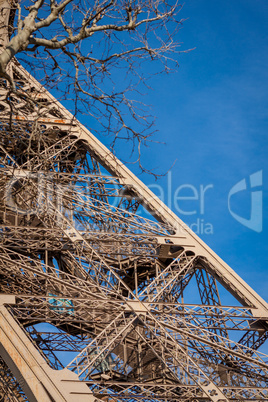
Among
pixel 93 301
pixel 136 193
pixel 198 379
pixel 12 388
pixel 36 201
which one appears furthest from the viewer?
pixel 136 193

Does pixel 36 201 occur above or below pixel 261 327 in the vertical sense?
above

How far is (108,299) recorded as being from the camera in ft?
58.4

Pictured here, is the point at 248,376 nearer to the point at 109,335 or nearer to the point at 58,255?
the point at 109,335

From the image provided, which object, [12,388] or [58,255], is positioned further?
[58,255]

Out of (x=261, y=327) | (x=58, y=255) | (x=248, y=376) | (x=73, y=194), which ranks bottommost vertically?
(x=248, y=376)

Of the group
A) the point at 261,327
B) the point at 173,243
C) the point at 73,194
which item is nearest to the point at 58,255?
the point at 73,194

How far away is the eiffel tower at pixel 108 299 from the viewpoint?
51.6ft

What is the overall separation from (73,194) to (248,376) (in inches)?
277

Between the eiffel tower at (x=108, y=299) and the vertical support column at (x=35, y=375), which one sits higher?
the eiffel tower at (x=108, y=299)

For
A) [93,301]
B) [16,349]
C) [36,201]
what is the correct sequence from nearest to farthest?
1. [16,349]
2. [93,301]
3. [36,201]

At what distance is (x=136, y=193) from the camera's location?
71.0 ft

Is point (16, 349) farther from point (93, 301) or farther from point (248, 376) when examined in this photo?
point (248, 376)

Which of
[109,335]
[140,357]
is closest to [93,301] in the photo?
[109,335]

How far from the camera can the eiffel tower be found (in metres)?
15.7
